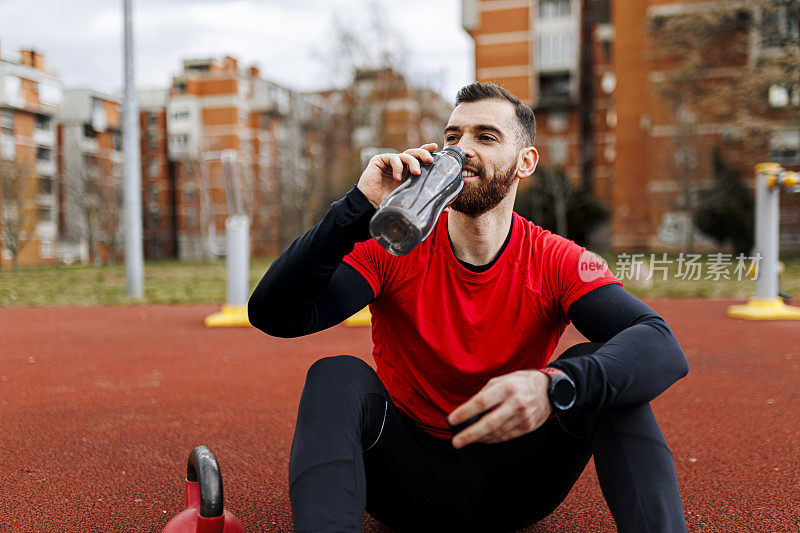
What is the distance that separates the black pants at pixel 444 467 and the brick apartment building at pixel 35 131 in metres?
40.8

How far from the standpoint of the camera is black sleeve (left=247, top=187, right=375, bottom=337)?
1.69 meters

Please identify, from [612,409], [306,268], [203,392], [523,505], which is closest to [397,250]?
[306,268]

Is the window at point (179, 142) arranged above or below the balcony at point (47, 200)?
above

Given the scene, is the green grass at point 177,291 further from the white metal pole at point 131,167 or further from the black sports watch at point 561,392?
the black sports watch at point 561,392

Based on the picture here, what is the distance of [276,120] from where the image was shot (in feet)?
164

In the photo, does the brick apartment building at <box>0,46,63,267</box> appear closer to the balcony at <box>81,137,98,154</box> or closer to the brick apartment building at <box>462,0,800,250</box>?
the balcony at <box>81,137,98,154</box>

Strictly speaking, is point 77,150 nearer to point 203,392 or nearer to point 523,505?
point 203,392

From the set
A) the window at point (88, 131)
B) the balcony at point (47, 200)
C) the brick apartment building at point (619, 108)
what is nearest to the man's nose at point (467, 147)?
the brick apartment building at point (619, 108)

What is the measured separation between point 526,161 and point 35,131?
1882 inches

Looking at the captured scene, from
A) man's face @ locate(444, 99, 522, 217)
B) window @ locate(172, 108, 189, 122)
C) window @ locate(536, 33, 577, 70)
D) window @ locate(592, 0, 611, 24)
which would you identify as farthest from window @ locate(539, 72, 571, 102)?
man's face @ locate(444, 99, 522, 217)

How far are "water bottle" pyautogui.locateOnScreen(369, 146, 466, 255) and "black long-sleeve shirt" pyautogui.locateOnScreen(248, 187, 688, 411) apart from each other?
11 centimetres

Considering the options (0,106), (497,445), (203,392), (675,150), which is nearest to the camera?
(497,445)

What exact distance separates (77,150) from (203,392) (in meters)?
43.9

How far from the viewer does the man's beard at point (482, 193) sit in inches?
76.6
